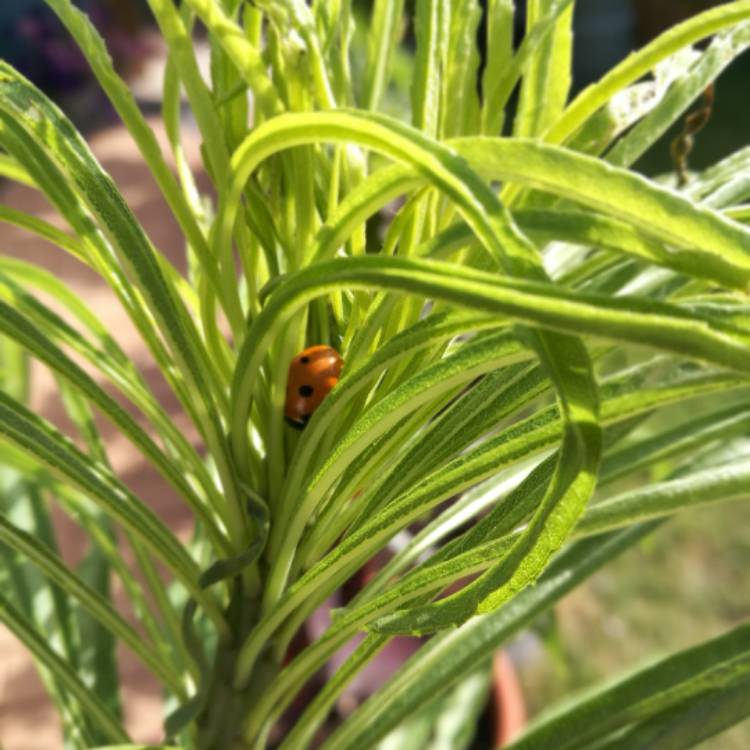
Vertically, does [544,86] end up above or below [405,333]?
above

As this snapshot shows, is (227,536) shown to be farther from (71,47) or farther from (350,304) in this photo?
(71,47)

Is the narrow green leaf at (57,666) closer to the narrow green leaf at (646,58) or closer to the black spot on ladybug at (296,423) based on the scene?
the black spot on ladybug at (296,423)

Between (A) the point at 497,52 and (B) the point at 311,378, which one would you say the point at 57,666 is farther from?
(A) the point at 497,52

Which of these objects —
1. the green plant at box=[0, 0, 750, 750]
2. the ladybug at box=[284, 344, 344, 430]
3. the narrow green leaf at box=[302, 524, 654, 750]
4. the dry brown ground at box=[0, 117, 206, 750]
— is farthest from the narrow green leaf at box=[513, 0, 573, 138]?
the dry brown ground at box=[0, 117, 206, 750]

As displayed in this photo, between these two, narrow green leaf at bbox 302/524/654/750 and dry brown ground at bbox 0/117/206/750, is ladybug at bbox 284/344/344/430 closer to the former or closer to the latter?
narrow green leaf at bbox 302/524/654/750

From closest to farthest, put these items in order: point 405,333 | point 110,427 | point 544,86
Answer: point 405,333
point 544,86
point 110,427

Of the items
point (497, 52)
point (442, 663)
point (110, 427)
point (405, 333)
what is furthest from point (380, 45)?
point (110, 427)

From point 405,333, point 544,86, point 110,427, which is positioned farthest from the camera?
point 110,427
